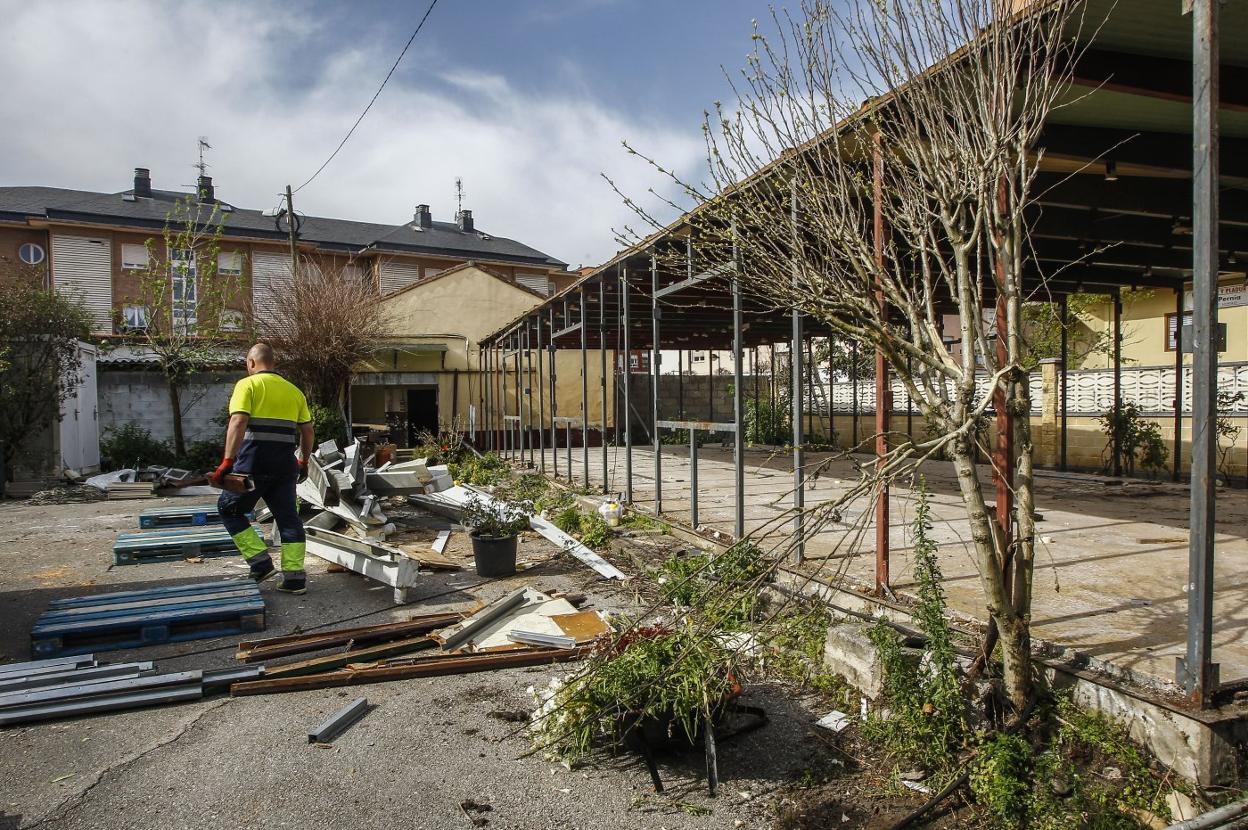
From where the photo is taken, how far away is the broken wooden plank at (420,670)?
4.03 meters

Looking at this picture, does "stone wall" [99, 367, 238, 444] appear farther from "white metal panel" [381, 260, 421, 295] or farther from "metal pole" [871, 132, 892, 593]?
"metal pole" [871, 132, 892, 593]

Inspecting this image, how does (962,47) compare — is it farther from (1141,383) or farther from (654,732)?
(1141,383)

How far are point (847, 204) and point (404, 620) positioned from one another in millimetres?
Result: 3970

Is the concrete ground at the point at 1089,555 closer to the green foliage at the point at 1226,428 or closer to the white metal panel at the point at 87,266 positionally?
the green foliage at the point at 1226,428

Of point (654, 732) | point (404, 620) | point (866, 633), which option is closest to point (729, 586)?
point (654, 732)

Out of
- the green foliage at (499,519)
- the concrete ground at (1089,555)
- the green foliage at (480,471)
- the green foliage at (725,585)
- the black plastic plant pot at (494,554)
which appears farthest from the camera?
the green foliage at (480,471)

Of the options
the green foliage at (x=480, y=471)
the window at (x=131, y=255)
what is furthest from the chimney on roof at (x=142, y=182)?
the green foliage at (x=480, y=471)

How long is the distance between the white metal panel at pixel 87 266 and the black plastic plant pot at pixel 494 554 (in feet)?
80.3

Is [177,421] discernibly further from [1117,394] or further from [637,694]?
[1117,394]

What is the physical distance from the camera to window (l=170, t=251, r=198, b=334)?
53.6 ft

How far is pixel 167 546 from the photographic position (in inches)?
286

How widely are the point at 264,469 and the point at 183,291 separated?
14.3 metres

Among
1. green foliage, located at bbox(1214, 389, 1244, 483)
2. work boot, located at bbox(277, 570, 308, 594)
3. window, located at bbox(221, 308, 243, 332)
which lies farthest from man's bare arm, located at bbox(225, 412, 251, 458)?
window, located at bbox(221, 308, 243, 332)

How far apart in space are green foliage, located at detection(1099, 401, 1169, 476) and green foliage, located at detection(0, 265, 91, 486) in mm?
17226
